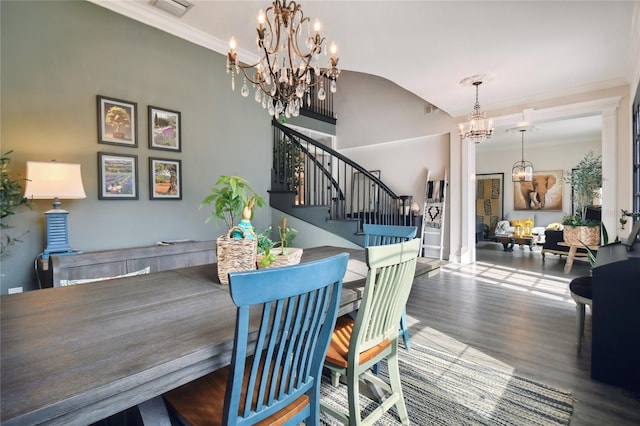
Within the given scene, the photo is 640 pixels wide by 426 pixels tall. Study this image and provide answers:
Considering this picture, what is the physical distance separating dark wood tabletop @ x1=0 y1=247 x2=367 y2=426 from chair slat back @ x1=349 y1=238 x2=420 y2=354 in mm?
149

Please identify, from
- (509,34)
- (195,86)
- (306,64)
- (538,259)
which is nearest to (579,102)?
(509,34)

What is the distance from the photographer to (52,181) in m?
2.40

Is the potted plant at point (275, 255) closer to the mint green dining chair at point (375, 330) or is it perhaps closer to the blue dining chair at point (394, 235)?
the mint green dining chair at point (375, 330)

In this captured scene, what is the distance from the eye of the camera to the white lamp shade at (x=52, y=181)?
7.64ft

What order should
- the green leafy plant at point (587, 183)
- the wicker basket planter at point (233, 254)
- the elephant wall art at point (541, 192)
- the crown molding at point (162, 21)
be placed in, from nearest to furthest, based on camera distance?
the wicker basket planter at point (233, 254) → the crown molding at point (162, 21) → the green leafy plant at point (587, 183) → the elephant wall art at point (541, 192)

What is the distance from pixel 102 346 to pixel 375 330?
1091 mm

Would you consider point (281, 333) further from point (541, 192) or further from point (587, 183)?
point (541, 192)

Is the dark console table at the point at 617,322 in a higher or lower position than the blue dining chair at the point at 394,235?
lower

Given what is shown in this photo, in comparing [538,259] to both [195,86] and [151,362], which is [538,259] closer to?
[195,86]

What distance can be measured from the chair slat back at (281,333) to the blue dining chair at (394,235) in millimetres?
1305

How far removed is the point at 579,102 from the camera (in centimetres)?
471

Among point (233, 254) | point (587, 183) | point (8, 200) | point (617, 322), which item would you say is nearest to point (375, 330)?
point (233, 254)

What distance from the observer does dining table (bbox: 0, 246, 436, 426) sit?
0.69 meters

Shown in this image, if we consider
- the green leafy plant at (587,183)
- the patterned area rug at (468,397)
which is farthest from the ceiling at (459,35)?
the patterned area rug at (468,397)
